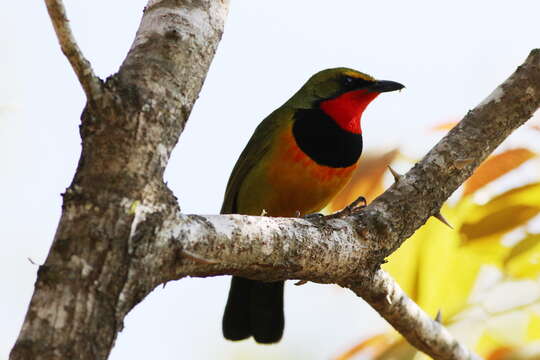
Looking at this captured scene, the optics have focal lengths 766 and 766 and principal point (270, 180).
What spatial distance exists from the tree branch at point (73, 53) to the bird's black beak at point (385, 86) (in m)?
2.74

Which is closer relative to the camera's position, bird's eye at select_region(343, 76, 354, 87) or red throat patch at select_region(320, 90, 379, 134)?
red throat patch at select_region(320, 90, 379, 134)

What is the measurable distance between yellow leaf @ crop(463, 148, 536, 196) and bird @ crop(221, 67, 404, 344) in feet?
2.47

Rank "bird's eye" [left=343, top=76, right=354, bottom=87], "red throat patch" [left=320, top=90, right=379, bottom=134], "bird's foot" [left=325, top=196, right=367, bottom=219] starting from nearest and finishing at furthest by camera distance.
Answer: "bird's foot" [left=325, top=196, right=367, bottom=219]
"red throat patch" [left=320, top=90, right=379, bottom=134]
"bird's eye" [left=343, top=76, right=354, bottom=87]

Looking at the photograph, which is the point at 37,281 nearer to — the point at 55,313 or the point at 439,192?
the point at 55,313

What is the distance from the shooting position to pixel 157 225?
2.05m

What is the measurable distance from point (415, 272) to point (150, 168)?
2.13 metres

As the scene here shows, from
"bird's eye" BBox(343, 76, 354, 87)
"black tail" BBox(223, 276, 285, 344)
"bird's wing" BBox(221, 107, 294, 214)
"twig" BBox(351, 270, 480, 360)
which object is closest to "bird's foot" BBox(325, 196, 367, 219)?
"twig" BBox(351, 270, 480, 360)

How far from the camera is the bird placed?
13.6 ft

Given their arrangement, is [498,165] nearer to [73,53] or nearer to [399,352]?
[399,352]

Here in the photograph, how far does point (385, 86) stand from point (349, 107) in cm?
25

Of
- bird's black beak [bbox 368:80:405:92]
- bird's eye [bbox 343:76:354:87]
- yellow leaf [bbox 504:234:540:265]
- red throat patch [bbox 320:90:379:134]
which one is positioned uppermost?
bird's eye [bbox 343:76:354:87]

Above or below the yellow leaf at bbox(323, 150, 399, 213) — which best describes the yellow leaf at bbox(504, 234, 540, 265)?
below

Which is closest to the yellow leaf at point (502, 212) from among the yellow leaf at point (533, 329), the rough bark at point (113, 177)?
the yellow leaf at point (533, 329)

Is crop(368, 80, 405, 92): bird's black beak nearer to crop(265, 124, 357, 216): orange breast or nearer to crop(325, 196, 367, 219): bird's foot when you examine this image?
crop(265, 124, 357, 216): orange breast
